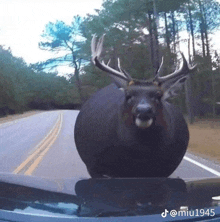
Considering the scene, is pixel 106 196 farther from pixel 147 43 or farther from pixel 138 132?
pixel 147 43

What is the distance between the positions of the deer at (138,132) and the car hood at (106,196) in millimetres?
1584

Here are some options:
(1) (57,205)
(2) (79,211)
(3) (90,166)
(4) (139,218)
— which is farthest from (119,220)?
(3) (90,166)

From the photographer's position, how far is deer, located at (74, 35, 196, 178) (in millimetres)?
5258

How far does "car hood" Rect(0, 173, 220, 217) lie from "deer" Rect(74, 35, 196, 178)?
5.20 feet

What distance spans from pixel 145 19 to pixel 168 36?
358cm

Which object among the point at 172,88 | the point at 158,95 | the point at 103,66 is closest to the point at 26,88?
the point at 103,66

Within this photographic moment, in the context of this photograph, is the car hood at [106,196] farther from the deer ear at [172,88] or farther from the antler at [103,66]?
the antler at [103,66]

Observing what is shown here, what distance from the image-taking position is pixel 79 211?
2.20 m

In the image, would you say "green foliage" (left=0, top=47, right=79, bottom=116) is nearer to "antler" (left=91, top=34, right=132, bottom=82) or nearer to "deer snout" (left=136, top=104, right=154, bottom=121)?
"antler" (left=91, top=34, right=132, bottom=82)

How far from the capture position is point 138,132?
5.25 meters

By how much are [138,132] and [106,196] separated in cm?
257

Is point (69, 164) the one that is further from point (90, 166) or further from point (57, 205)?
point (57, 205)

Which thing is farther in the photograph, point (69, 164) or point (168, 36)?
point (168, 36)

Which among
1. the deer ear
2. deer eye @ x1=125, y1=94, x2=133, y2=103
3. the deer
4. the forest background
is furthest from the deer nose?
the forest background
